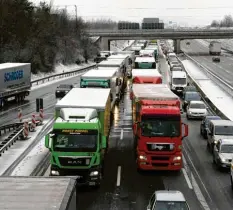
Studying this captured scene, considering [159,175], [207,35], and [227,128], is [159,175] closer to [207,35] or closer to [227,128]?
[227,128]

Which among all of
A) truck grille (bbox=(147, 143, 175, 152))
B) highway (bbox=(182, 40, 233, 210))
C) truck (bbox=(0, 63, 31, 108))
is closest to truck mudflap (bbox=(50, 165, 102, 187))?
truck grille (bbox=(147, 143, 175, 152))

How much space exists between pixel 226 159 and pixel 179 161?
7.90 ft

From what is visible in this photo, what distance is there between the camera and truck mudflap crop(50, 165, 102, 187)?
18.3m

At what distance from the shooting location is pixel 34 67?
77.8 metres

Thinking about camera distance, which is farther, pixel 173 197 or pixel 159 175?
pixel 159 175

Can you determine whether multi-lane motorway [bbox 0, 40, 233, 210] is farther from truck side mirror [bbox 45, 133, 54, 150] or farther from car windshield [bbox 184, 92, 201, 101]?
car windshield [bbox 184, 92, 201, 101]

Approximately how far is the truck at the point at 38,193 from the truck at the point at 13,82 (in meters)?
32.7

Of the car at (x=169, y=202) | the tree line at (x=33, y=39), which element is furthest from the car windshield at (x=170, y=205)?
the tree line at (x=33, y=39)

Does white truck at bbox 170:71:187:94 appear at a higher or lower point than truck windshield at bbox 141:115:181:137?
lower

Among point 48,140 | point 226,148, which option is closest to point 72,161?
point 48,140

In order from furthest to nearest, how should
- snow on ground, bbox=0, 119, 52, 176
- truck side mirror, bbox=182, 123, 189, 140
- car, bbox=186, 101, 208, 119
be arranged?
car, bbox=186, 101, 208, 119, snow on ground, bbox=0, 119, 52, 176, truck side mirror, bbox=182, 123, 189, 140

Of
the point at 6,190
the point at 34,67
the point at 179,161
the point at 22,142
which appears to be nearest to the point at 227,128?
the point at 179,161

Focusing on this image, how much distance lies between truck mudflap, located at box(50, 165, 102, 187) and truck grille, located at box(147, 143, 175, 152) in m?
3.07

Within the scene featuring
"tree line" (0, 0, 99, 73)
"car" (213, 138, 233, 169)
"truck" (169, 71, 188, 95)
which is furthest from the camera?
"tree line" (0, 0, 99, 73)
